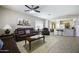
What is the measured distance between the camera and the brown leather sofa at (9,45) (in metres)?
1.98

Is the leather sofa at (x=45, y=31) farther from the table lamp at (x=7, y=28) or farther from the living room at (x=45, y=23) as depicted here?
the table lamp at (x=7, y=28)

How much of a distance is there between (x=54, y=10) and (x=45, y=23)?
1.13ft

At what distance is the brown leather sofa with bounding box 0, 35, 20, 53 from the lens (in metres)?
1.98

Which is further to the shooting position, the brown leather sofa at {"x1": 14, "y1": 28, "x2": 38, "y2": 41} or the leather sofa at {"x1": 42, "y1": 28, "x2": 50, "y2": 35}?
the leather sofa at {"x1": 42, "y1": 28, "x2": 50, "y2": 35}

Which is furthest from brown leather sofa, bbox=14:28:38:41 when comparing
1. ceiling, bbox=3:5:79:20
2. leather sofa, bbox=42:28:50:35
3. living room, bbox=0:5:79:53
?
ceiling, bbox=3:5:79:20

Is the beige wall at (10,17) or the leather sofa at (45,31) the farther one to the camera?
the leather sofa at (45,31)

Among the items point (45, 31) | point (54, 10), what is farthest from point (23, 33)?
point (54, 10)

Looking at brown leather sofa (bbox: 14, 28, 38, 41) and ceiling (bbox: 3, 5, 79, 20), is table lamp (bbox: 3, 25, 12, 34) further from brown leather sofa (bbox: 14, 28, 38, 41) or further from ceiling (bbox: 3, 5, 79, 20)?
ceiling (bbox: 3, 5, 79, 20)

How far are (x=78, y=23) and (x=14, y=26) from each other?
138 cm

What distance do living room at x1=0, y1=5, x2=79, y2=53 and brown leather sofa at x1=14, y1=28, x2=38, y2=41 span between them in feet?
0.13

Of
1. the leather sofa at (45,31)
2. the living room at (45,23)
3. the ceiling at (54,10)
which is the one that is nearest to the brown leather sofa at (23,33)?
the living room at (45,23)

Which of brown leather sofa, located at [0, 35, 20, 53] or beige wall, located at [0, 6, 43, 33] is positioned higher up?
beige wall, located at [0, 6, 43, 33]

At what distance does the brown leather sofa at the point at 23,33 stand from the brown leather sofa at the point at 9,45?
0.35ft
